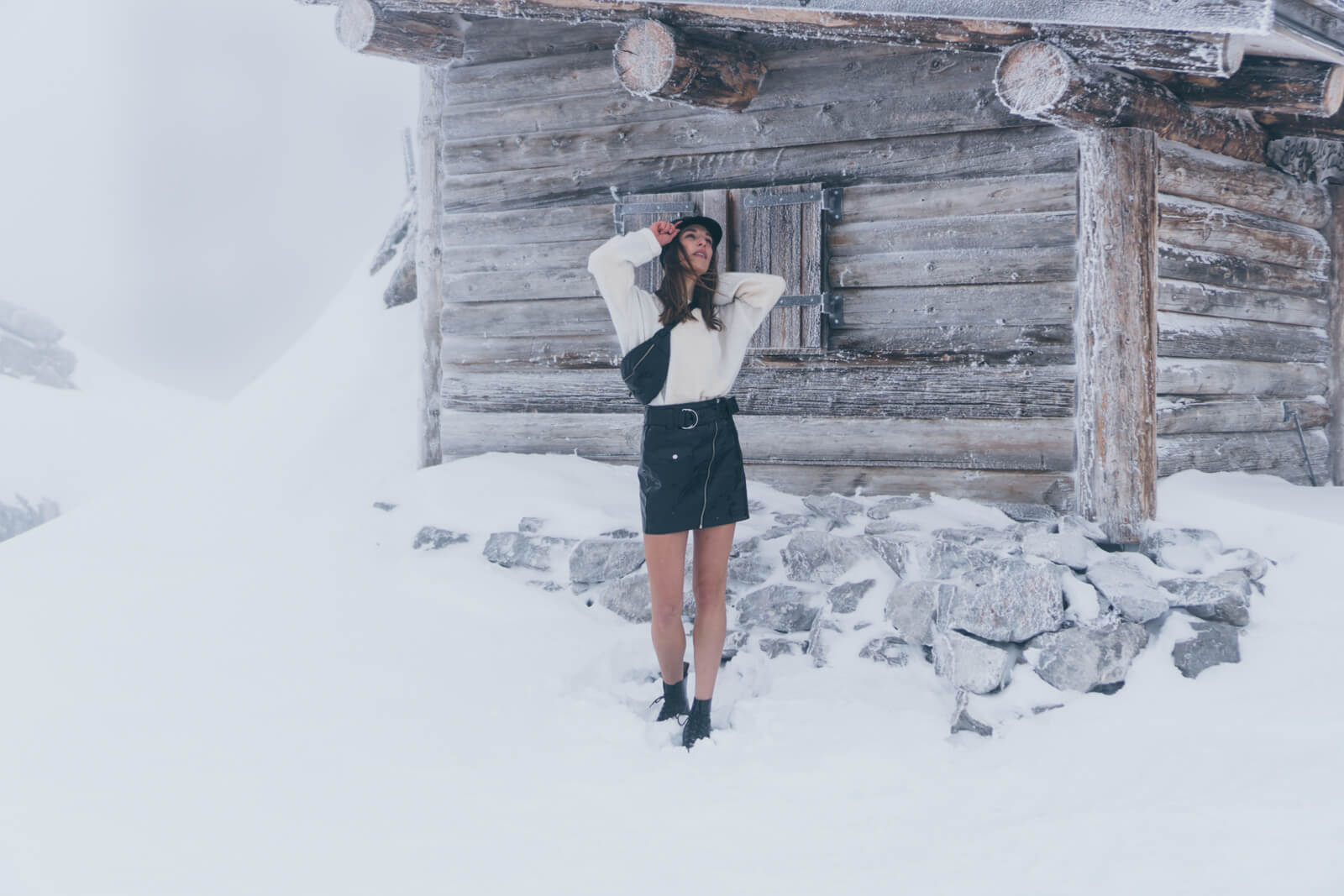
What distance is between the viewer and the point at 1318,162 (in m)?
6.79

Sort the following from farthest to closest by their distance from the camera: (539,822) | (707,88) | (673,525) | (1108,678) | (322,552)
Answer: (322,552), (707,88), (1108,678), (673,525), (539,822)

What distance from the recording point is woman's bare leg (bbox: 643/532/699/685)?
13.4 ft

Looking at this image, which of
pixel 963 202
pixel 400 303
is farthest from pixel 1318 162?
pixel 400 303


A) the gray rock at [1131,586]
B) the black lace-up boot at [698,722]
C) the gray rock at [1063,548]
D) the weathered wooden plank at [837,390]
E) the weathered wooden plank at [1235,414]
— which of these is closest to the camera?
the black lace-up boot at [698,722]

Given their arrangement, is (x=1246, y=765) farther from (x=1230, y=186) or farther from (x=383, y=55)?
(x=383, y=55)

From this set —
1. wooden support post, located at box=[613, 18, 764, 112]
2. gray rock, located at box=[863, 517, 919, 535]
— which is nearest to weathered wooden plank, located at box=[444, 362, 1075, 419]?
gray rock, located at box=[863, 517, 919, 535]

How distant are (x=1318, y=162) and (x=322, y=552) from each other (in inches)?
274

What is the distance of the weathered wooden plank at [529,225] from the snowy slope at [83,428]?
25073mm

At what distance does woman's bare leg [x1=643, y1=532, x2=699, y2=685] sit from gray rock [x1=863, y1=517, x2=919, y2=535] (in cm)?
158

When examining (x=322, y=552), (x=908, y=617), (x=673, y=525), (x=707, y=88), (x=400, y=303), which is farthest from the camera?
(x=400, y=303)

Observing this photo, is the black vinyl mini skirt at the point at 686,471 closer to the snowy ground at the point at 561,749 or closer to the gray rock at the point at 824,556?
the snowy ground at the point at 561,749

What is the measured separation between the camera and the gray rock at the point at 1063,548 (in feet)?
15.6

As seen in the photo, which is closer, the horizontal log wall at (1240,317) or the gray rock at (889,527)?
the gray rock at (889,527)

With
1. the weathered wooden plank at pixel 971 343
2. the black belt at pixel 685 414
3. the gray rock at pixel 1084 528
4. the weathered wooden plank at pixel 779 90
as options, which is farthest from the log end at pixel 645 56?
the gray rock at pixel 1084 528
